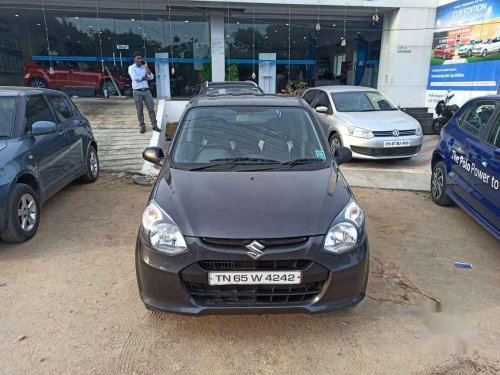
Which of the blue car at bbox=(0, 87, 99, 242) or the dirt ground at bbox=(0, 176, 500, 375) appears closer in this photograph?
the dirt ground at bbox=(0, 176, 500, 375)

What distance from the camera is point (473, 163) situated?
472 cm

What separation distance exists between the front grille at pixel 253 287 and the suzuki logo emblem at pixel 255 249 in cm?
5

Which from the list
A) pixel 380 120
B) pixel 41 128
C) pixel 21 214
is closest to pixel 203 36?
pixel 380 120

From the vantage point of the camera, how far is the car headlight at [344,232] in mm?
2686

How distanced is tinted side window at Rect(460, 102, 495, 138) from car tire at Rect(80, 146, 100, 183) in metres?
5.74

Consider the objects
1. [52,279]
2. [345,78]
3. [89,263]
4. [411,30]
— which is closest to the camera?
[52,279]

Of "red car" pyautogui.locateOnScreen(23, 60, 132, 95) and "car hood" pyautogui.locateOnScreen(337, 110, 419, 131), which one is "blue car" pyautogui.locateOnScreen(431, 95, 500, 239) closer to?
"car hood" pyautogui.locateOnScreen(337, 110, 419, 131)

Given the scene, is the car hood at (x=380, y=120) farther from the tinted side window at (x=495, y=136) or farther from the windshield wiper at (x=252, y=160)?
the windshield wiper at (x=252, y=160)

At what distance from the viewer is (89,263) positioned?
4.05 meters

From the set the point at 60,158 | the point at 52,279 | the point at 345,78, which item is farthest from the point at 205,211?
the point at 345,78

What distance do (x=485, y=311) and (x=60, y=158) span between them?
207 inches

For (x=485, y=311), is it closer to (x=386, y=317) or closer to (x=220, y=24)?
(x=386, y=317)

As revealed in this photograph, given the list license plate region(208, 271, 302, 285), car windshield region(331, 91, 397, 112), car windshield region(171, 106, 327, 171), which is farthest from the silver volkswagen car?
license plate region(208, 271, 302, 285)

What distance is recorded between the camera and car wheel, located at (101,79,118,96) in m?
16.2
